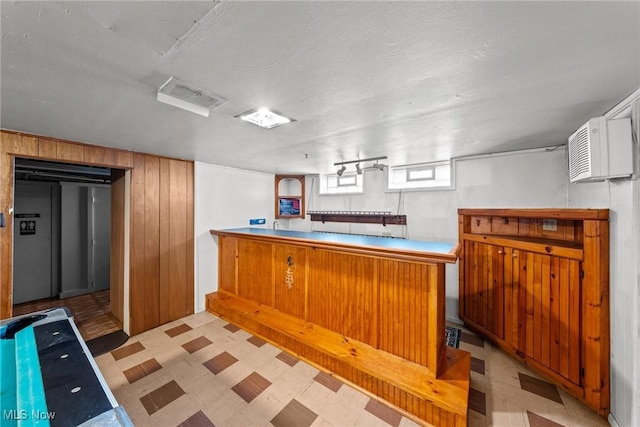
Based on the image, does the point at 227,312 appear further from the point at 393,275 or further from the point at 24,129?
the point at 24,129

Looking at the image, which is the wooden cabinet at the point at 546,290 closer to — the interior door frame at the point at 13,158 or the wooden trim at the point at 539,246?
the wooden trim at the point at 539,246

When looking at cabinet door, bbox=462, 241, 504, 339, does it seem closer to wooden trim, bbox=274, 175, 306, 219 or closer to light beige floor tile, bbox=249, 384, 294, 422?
light beige floor tile, bbox=249, 384, 294, 422

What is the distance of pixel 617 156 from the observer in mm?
1553

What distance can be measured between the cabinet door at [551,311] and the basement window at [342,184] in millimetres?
2566

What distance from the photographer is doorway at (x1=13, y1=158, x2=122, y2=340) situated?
4.04 m

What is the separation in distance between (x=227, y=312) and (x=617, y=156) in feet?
14.0

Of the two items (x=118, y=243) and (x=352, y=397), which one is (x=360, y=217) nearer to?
(x=352, y=397)

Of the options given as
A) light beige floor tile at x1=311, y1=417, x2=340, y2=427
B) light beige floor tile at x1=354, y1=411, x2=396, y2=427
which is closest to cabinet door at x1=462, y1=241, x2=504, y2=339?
light beige floor tile at x1=354, y1=411, x2=396, y2=427

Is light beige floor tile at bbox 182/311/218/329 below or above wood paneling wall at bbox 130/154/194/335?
below

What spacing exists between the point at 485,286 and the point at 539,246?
31.3 inches

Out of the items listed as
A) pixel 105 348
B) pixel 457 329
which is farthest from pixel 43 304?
pixel 457 329

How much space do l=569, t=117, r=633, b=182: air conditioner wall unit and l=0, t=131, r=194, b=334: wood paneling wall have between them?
444 centimetres

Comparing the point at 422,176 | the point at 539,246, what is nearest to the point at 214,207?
the point at 422,176

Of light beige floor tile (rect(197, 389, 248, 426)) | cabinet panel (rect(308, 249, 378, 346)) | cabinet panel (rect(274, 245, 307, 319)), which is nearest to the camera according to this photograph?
light beige floor tile (rect(197, 389, 248, 426))
